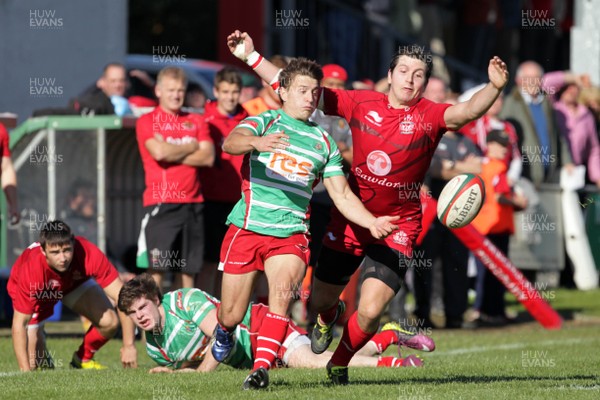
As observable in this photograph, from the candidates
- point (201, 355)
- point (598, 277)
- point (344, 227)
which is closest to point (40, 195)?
point (201, 355)

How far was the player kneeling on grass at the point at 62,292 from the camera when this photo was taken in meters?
10.8

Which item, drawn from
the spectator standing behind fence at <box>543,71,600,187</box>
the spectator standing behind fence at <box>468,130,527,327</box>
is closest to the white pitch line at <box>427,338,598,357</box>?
the spectator standing behind fence at <box>468,130,527,327</box>

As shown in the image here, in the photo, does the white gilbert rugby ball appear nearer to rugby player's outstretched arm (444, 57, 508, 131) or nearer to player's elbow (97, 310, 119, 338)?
rugby player's outstretched arm (444, 57, 508, 131)

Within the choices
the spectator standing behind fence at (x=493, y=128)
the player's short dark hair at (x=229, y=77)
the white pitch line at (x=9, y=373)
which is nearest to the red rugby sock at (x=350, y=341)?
the white pitch line at (x=9, y=373)

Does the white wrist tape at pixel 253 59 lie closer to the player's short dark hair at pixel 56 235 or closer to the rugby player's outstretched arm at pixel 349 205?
the rugby player's outstretched arm at pixel 349 205

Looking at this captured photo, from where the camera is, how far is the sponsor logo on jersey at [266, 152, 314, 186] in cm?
896

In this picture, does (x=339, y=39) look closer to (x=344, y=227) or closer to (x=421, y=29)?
(x=421, y=29)

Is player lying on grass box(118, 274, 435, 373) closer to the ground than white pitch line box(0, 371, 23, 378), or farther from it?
farther from it

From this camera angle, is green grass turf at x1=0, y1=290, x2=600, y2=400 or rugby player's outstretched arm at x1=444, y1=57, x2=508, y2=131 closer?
green grass turf at x1=0, y1=290, x2=600, y2=400

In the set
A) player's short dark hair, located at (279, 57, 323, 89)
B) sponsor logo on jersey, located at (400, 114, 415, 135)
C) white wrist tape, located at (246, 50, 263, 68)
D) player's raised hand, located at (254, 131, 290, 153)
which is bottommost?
player's raised hand, located at (254, 131, 290, 153)

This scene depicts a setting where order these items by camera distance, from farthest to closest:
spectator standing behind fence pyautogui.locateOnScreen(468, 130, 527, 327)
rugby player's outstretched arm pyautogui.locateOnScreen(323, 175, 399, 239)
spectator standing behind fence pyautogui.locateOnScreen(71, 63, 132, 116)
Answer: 1. spectator standing behind fence pyautogui.locateOnScreen(468, 130, 527, 327)
2. spectator standing behind fence pyautogui.locateOnScreen(71, 63, 132, 116)
3. rugby player's outstretched arm pyautogui.locateOnScreen(323, 175, 399, 239)

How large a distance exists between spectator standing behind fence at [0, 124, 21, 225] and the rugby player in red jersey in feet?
12.3

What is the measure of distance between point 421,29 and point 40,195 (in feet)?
36.4

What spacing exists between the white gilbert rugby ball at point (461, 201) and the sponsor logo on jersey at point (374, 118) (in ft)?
2.22
